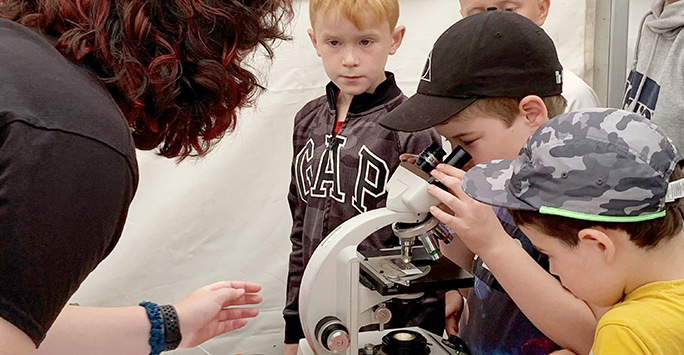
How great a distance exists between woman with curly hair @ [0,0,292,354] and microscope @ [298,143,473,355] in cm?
29

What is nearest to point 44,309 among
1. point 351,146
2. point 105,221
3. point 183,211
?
point 105,221

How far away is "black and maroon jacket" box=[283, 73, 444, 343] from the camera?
1.70 m

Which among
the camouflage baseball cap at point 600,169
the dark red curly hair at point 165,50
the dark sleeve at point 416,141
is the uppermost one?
the dark red curly hair at point 165,50

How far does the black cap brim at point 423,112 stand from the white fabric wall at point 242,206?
94 centimetres

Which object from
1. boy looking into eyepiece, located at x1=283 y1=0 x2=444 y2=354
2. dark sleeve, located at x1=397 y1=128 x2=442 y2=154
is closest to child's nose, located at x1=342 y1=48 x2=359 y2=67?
boy looking into eyepiece, located at x1=283 y1=0 x2=444 y2=354

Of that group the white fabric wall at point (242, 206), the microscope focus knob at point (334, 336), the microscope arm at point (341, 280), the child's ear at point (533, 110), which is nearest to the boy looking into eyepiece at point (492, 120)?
the child's ear at point (533, 110)

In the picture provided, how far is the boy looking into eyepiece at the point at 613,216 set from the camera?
34.2 inches

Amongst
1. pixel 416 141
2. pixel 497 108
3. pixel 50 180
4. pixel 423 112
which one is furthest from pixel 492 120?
pixel 50 180

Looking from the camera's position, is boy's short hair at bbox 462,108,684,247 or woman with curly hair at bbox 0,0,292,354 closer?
woman with curly hair at bbox 0,0,292,354

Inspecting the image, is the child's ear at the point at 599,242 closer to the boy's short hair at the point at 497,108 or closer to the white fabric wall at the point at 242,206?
the boy's short hair at the point at 497,108

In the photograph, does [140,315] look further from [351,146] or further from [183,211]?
[183,211]

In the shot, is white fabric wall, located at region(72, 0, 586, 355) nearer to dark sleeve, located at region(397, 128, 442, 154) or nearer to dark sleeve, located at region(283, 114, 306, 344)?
dark sleeve, located at region(283, 114, 306, 344)

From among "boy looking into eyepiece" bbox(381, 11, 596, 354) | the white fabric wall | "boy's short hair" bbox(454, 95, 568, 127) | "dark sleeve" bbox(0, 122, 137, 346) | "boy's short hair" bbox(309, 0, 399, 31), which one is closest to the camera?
"dark sleeve" bbox(0, 122, 137, 346)

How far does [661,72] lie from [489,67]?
0.72 meters
